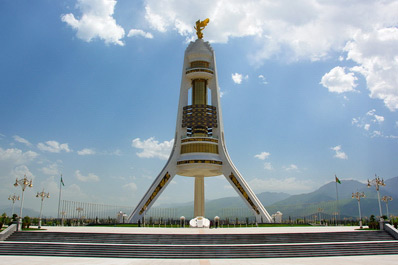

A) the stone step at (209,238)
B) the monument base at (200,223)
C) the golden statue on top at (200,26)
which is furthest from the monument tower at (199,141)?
the stone step at (209,238)

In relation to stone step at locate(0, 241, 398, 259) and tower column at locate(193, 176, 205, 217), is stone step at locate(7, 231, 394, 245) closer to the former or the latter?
stone step at locate(0, 241, 398, 259)

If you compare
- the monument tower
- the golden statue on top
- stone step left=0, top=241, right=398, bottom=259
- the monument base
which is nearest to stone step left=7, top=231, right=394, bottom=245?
stone step left=0, top=241, right=398, bottom=259

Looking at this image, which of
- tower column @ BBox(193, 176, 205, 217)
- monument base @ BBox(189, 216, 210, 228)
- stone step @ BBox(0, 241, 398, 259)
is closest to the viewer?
stone step @ BBox(0, 241, 398, 259)

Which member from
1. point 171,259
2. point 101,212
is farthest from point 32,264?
point 101,212

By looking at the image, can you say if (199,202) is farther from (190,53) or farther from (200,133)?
(190,53)

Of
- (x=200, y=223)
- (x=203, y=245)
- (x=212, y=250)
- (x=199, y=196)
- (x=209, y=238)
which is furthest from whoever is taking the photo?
(x=199, y=196)

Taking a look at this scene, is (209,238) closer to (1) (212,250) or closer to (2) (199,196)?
(1) (212,250)

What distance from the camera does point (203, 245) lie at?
16.8 meters

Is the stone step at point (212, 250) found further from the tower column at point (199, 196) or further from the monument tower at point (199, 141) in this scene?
the tower column at point (199, 196)

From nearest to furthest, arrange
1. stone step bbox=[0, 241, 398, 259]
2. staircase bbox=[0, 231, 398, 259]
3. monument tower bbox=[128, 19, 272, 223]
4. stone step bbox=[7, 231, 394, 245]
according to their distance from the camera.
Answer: stone step bbox=[0, 241, 398, 259]
staircase bbox=[0, 231, 398, 259]
stone step bbox=[7, 231, 394, 245]
monument tower bbox=[128, 19, 272, 223]

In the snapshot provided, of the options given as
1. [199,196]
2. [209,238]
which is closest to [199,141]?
[199,196]

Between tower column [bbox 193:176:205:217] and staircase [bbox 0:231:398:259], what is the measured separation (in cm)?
2940

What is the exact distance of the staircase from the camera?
16.4m

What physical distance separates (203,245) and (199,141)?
89.1ft
